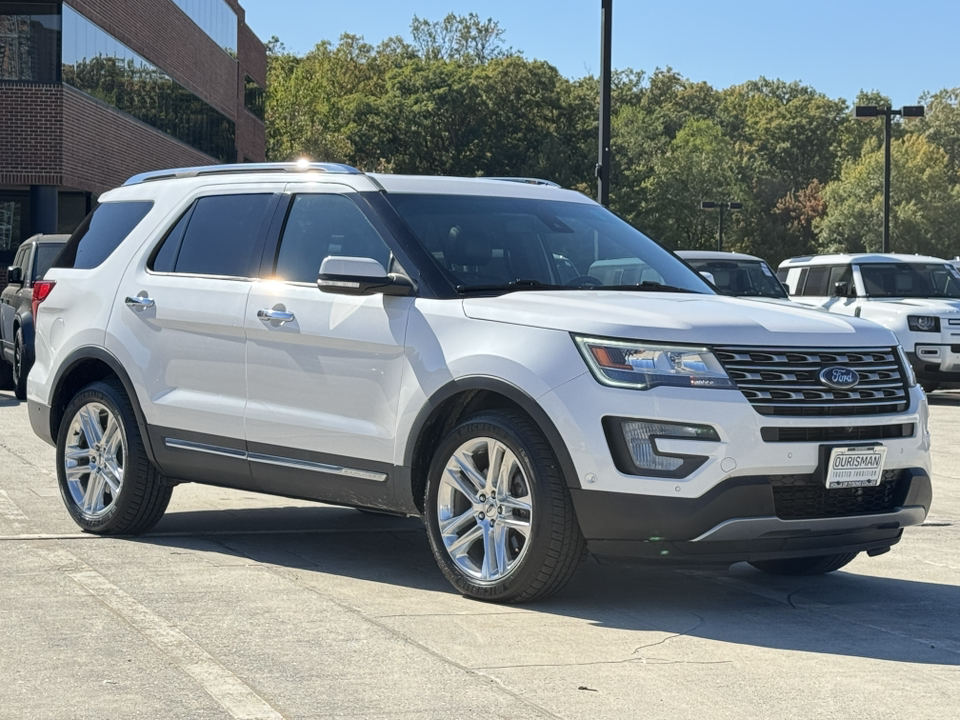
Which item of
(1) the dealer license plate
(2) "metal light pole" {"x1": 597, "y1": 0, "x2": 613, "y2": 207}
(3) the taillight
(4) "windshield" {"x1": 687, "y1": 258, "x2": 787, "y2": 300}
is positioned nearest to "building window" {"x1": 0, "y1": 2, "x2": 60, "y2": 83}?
(2) "metal light pole" {"x1": 597, "y1": 0, "x2": 613, "y2": 207}

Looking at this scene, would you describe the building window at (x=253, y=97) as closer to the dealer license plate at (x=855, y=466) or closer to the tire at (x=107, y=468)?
the tire at (x=107, y=468)

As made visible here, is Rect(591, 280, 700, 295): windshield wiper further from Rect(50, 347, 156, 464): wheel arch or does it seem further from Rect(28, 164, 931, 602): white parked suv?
Rect(50, 347, 156, 464): wheel arch

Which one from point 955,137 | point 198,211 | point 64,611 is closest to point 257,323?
point 198,211

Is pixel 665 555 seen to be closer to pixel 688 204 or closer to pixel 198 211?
pixel 198 211

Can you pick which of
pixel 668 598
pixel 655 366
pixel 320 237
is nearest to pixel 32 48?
pixel 320 237

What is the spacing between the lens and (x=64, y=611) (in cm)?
621

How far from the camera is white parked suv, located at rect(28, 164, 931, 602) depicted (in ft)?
19.7

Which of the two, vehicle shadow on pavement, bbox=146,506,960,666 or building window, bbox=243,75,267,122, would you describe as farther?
building window, bbox=243,75,267,122

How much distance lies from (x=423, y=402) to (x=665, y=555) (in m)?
1.28

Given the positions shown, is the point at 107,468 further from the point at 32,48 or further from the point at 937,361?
the point at 32,48

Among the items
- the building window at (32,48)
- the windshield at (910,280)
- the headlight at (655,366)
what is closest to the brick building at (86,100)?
the building window at (32,48)

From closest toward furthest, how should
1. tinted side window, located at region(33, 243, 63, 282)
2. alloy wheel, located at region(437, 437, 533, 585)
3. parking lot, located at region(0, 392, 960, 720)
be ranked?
parking lot, located at region(0, 392, 960, 720) < alloy wheel, located at region(437, 437, 533, 585) < tinted side window, located at region(33, 243, 63, 282)

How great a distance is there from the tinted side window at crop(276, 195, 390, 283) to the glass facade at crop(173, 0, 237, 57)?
3744 cm

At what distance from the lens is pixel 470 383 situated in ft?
21.2
